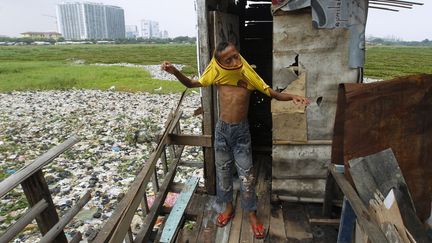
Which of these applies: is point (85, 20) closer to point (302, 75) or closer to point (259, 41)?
point (259, 41)

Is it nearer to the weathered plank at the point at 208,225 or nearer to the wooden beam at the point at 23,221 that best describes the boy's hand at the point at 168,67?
the wooden beam at the point at 23,221

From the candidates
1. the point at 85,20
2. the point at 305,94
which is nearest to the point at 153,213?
the point at 305,94

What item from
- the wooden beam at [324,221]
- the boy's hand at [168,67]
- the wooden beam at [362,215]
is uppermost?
the boy's hand at [168,67]

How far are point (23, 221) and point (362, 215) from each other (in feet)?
8.40

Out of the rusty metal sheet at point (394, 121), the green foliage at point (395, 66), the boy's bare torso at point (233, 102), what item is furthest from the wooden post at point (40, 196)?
the green foliage at point (395, 66)

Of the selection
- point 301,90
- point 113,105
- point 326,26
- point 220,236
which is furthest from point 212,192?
point 113,105

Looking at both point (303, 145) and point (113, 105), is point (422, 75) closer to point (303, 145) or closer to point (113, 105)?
point (303, 145)

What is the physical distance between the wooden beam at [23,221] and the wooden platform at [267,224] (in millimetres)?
1695

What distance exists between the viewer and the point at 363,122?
9.63ft

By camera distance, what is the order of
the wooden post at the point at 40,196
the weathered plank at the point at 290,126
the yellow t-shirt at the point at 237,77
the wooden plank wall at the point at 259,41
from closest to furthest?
the wooden post at the point at 40,196
the yellow t-shirt at the point at 237,77
the weathered plank at the point at 290,126
the wooden plank wall at the point at 259,41

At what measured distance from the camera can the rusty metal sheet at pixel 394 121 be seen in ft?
9.43

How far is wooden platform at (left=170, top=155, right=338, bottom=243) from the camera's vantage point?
12.2 feet

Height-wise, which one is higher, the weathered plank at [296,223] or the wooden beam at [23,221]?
the wooden beam at [23,221]

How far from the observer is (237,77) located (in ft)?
11.1
